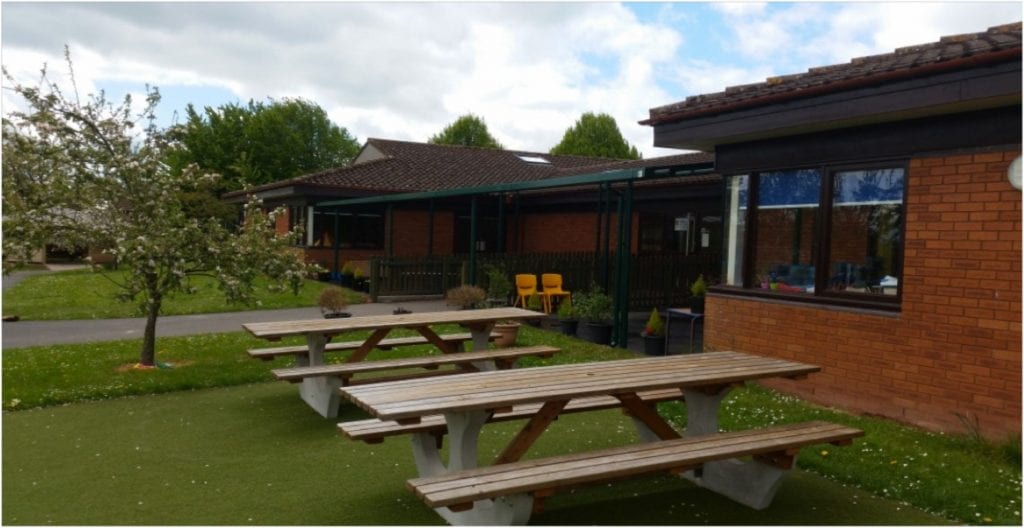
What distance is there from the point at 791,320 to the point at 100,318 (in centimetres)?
1252

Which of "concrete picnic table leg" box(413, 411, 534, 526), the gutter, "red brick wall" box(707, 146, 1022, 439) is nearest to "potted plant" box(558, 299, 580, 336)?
the gutter

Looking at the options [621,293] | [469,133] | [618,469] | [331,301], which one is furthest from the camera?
[469,133]

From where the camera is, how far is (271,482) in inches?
203

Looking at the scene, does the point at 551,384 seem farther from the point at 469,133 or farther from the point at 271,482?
the point at 469,133

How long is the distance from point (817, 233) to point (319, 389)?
4924mm

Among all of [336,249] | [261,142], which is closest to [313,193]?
[336,249]

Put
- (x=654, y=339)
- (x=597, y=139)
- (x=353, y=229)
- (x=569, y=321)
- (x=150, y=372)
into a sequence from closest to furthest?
(x=150, y=372), (x=654, y=339), (x=569, y=321), (x=353, y=229), (x=597, y=139)

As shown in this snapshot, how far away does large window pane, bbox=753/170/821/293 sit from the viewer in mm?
7652

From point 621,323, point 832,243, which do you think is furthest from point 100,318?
point 832,243

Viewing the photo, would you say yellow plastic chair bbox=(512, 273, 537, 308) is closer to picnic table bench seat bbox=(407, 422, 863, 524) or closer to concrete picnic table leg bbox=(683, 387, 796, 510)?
concrete picnic table leg bbox=(683, 387, 796, 510)

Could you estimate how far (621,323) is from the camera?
415 inches

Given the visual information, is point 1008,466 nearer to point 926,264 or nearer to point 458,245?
point 926,264

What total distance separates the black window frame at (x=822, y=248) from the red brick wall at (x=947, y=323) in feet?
0.29

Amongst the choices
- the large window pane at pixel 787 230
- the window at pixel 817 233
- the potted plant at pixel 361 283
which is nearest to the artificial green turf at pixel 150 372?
the window at pixel 817 233
